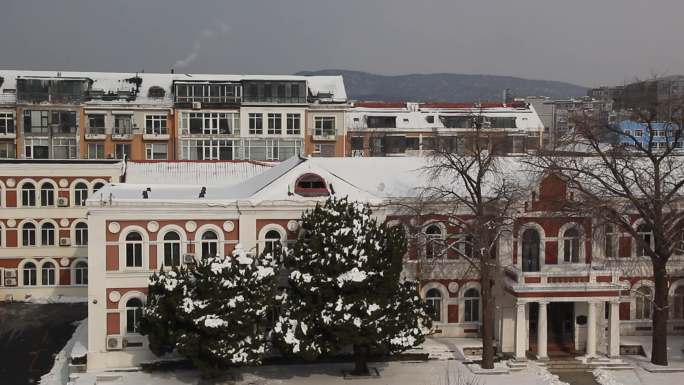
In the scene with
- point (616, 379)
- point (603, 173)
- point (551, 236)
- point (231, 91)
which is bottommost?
point (616, 379)

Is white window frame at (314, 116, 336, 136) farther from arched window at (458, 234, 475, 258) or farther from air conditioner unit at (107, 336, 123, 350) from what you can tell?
air conditioner unit at (107, 336, 123, 350)

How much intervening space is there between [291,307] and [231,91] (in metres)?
40.1

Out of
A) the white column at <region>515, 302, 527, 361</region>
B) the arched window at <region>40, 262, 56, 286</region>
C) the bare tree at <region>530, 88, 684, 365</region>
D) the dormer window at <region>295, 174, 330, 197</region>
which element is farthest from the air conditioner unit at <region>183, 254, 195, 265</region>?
the arched window at <region>40, 262, 56, 286</region>

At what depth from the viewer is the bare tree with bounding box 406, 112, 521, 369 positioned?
35594 millimetres

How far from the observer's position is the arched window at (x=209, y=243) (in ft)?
123

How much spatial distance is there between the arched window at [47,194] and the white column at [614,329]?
1407 inches

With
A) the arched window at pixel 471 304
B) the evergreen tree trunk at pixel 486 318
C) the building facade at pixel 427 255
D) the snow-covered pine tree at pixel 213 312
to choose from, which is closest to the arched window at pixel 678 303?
the building facade at pixel 427 255

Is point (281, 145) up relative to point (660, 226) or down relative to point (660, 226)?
up

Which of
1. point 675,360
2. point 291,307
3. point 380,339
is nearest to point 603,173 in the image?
point 675,360

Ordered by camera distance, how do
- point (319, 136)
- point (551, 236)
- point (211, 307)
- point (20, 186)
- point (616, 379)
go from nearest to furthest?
point (211, 307)
point (616, 379)
point (551, 236)
point (20, 186)
point (319, 136)

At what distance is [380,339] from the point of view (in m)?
33.1

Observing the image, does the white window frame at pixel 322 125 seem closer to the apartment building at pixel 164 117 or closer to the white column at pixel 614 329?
the apartment building at pixel 164 117

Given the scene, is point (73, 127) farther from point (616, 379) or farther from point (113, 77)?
point (616, 379)

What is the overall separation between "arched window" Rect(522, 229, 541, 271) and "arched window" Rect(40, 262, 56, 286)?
104 feet
